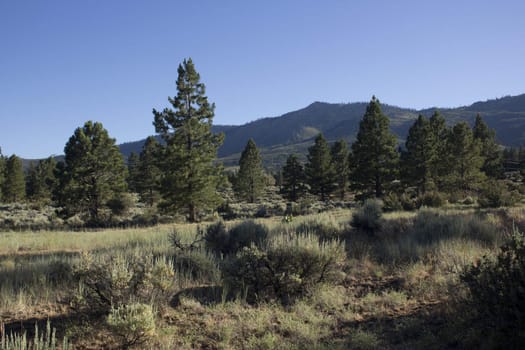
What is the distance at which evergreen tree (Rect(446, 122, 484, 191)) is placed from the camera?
35.1 metres

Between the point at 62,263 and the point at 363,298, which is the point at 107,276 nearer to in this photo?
the point at 62,263

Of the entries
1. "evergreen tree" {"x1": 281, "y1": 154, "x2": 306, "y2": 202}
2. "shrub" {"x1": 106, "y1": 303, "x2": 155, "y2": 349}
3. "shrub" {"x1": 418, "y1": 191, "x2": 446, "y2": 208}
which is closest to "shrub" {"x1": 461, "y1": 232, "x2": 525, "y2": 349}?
"shrub" {"x1": 106, "y1": 303, "x2": 155, "y2": 349}

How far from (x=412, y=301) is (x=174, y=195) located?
20.2 meters

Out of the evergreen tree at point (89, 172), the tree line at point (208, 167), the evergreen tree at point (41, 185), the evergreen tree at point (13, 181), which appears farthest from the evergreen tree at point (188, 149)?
the evergreen tree at point (13, 181)

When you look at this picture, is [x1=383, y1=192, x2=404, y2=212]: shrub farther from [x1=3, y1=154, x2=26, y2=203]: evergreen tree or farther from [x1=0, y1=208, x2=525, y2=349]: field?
[x1=3, y1=154, x2=26, y2=203]: evergreen tree

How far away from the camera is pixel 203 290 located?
247 inches

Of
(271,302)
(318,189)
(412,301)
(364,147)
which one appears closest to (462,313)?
(412,301)

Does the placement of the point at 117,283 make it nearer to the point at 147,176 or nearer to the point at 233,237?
the point at 233,237

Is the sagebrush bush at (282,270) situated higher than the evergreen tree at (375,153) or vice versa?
the evergreen tree at (375,153)

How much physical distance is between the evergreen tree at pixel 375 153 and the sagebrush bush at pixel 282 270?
27.0 meters

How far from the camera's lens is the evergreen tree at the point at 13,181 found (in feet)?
162

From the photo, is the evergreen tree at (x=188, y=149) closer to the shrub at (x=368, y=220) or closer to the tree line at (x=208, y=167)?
the tree line at (x=208, y=167)

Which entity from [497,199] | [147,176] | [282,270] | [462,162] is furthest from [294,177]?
[282,270]

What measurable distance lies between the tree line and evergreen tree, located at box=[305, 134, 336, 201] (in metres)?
0.13
